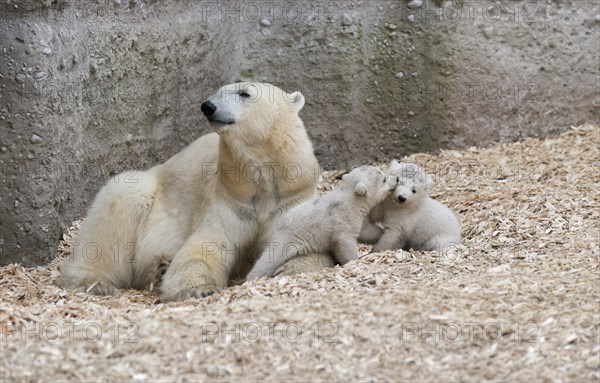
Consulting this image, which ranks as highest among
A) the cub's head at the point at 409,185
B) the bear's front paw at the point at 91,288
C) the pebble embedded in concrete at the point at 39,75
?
the pebble embedded in concrete at the point at 39,75

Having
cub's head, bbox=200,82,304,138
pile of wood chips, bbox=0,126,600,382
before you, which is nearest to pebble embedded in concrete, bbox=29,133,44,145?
pile of wood chips, bbox=0,126,600,382

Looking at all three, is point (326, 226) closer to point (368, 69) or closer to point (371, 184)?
point (371, 184)

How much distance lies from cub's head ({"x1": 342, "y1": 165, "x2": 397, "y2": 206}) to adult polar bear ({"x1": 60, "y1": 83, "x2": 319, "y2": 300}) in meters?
0.34

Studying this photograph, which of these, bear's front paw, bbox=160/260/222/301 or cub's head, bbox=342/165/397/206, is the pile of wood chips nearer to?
bear's front paw, bbox=160/260/222/301

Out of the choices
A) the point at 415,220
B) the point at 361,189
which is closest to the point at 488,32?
the point at 415,220

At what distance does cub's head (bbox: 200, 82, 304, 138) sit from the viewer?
607 centimetres

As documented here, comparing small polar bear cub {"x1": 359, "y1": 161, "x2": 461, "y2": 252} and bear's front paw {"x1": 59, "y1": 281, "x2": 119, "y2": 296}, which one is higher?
small polar bear cub {"x1": 359, "y1": 161, "x2": 461, "y2": 252}

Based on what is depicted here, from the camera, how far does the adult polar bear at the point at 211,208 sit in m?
6.12

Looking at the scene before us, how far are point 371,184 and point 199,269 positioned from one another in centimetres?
113

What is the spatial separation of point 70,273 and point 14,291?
1.19ft

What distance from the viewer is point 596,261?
18.6 ft

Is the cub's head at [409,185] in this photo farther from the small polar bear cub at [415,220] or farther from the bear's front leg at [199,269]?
the bear's front leg at [199,269]

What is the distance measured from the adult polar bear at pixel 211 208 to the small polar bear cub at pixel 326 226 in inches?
11.6

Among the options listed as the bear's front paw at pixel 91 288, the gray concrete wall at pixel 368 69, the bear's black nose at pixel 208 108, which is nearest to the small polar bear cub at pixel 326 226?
the bear's black nose at pixel 208 108
